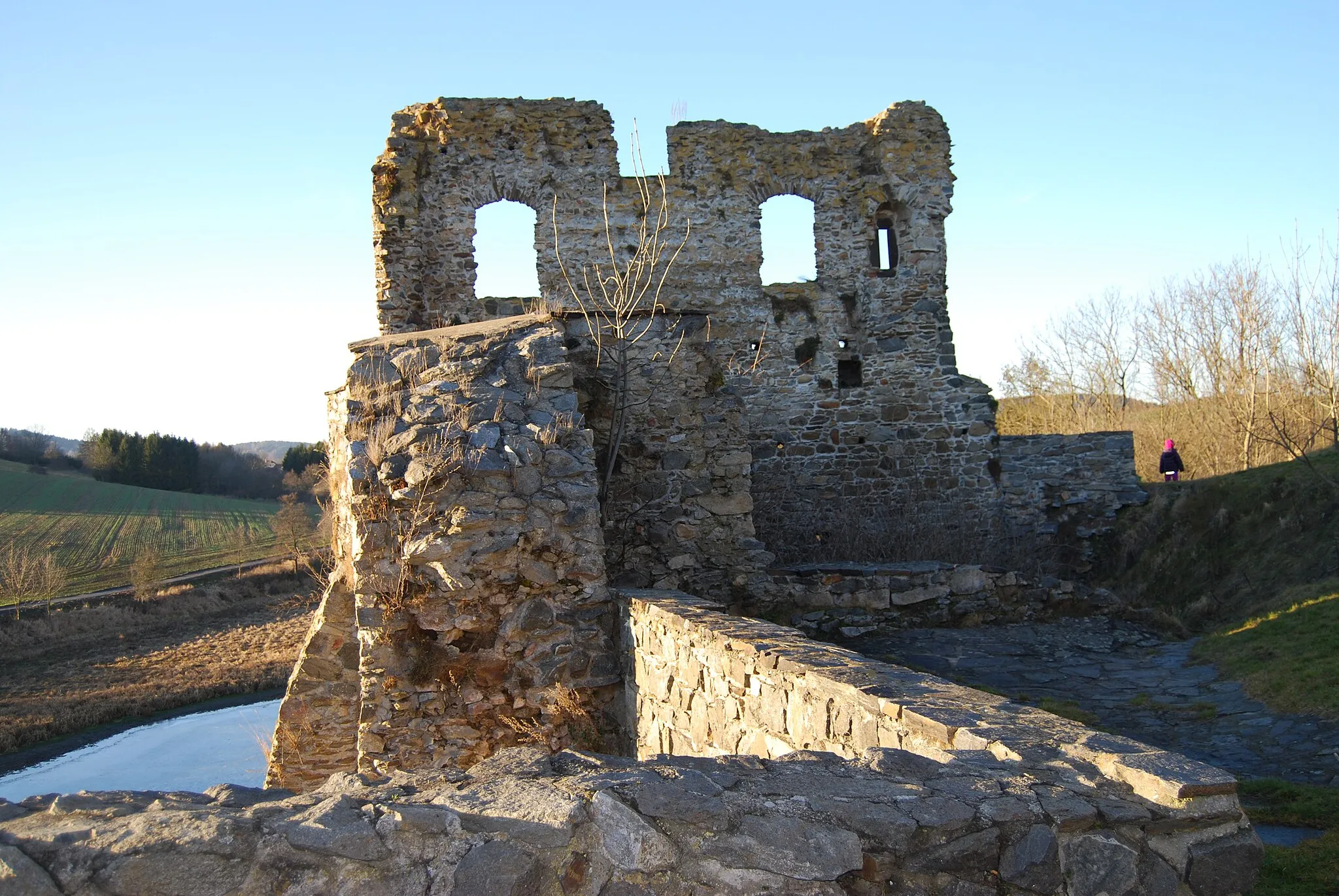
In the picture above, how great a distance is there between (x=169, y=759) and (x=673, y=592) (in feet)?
33.4

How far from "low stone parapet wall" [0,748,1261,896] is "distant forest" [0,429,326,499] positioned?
53.4 metres

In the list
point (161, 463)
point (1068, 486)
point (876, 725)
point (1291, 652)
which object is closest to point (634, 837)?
point (876, 725)

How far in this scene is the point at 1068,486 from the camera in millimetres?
14305

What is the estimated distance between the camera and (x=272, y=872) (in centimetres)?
245

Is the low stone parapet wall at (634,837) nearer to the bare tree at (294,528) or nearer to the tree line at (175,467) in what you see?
the bare tree at (294,528)

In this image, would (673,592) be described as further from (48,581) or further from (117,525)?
(117,525)

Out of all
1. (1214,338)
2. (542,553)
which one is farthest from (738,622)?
(1214,338)

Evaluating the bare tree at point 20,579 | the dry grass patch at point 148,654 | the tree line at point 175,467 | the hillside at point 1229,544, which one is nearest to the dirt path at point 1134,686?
the hillside at point 1229,544

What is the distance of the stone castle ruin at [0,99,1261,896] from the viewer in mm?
2645

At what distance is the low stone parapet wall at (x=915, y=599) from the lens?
8.79 meters

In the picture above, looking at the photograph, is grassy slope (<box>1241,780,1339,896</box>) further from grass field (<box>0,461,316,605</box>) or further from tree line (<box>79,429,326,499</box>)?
tree line (<box>79,429,326,499</box>)

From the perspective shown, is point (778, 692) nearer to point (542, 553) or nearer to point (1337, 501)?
point (542, 553)

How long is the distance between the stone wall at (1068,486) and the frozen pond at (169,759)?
1025 cm

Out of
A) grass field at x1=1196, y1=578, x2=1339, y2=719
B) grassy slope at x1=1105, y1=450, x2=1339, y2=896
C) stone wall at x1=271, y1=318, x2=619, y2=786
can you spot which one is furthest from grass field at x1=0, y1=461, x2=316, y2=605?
grass field at x1=1196, y1=578, x2=1339, y2=719
